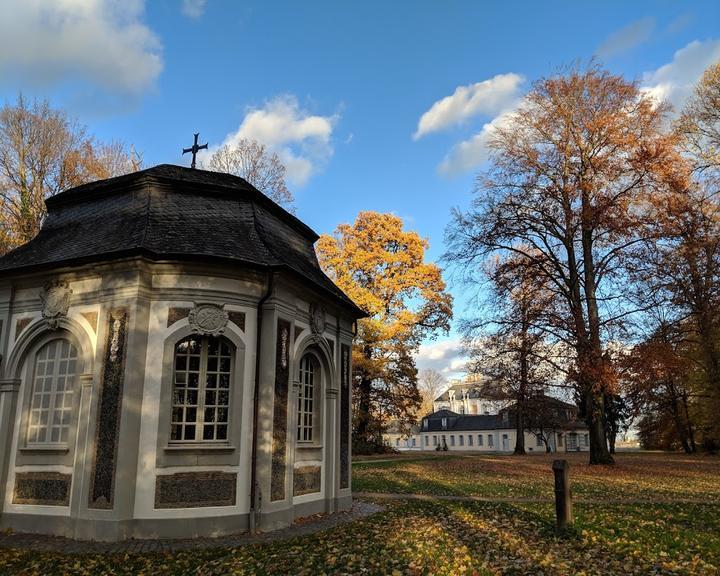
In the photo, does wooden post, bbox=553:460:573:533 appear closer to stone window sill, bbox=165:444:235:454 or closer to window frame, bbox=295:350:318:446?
window frame, bbox=295:350:318:446

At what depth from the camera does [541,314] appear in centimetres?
2258

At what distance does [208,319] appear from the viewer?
33.3ft

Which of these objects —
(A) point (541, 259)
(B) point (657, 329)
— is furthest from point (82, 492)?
(B) point (657, 329)

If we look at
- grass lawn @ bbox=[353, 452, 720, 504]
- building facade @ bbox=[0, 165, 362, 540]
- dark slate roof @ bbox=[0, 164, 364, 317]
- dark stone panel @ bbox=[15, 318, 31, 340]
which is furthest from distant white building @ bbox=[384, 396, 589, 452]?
dark stone panel @ bbox=[15, 318, 31, 340]

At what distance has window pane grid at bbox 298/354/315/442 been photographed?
38.9 feet

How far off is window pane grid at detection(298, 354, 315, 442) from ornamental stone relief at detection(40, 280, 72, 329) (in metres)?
4.74

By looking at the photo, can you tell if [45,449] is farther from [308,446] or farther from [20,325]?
[308,446]

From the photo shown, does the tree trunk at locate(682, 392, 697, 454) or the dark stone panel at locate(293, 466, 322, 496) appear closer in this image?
the dark stone panel at locate(293, 466, 322, 496)

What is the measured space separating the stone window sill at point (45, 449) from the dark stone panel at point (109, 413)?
92 cm

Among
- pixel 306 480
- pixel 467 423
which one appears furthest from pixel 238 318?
pixel 467 423

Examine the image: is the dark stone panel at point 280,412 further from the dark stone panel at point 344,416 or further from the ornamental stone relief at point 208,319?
the dark stone panel at point 344,416

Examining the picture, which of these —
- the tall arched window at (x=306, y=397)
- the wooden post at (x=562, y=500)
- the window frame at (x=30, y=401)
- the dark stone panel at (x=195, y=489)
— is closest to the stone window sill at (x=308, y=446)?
the tall arched window at (x=306, y=397)

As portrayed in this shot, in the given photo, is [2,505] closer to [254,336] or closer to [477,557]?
[254,336]

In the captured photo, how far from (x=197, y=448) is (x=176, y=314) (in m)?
2.41
